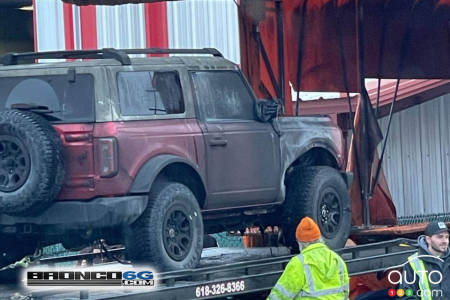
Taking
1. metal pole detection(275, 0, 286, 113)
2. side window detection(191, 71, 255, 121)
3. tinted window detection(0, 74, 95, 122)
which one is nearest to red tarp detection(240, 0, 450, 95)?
metal pole detection(275, 0, 286, 113)


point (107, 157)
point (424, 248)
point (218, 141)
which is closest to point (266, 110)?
point (218, 141)

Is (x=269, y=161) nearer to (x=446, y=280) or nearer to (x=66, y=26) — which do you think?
(x=446, y=280)

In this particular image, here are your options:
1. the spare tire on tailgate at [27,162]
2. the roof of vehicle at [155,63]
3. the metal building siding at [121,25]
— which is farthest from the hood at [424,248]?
the metal building siding at [121,25]

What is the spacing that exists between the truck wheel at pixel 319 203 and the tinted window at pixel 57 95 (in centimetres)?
267

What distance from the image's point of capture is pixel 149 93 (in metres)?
9.52

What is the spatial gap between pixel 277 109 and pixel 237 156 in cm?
72

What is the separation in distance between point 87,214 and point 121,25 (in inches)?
410

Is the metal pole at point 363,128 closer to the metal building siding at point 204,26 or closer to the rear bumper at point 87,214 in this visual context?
the metal building siding at point 204,26

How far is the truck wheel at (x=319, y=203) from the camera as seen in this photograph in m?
11.0

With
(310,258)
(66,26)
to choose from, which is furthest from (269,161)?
(66,26)

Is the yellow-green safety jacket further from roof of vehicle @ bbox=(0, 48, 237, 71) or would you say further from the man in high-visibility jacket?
roof of vehicle @ bbox=(0, 48, 237, 71)

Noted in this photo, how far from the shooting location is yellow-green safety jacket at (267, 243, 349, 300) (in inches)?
328

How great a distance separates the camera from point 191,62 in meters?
10.1

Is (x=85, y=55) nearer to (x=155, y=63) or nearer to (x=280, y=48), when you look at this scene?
(x=155, y=63)
